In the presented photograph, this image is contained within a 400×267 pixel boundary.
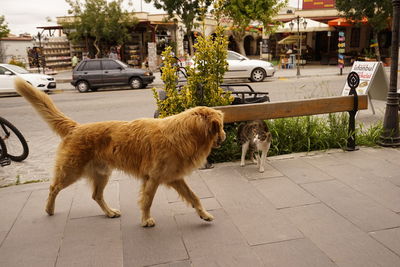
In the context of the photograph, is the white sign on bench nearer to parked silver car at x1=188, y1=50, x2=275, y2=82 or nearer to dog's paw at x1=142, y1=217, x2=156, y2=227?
dog's paw at x1=142, y1=217, x2=156, y2=227

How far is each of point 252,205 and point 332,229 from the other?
35.9 inches

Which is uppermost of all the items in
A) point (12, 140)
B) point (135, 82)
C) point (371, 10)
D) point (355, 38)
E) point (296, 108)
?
point (371, 10)

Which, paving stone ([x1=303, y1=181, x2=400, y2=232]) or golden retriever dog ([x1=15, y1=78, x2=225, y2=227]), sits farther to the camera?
paving stone ([x1=303, y1=181, x2=400, y2=232])

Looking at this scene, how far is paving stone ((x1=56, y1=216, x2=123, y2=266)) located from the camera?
295 cm

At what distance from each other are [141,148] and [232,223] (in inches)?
48.0

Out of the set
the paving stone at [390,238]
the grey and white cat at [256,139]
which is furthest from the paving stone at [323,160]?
the paving stone at [390,238]

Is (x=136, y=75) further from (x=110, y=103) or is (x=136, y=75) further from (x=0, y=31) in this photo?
(x=0, y=31)

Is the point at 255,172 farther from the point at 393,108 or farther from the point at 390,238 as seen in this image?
the point at 393,108

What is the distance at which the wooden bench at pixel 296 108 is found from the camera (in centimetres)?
508

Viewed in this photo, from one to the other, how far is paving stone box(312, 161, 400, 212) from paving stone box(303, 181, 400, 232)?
0.12 m

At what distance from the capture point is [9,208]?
4.08m

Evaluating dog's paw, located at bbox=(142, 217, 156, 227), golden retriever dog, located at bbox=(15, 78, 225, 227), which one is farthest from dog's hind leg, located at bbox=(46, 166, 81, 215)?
dog's paw, located at bbox=(142, 217, 156, 227)

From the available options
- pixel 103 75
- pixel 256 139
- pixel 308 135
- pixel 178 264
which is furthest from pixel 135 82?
pixel 178 264

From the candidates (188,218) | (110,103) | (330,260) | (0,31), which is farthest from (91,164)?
(0,31)
